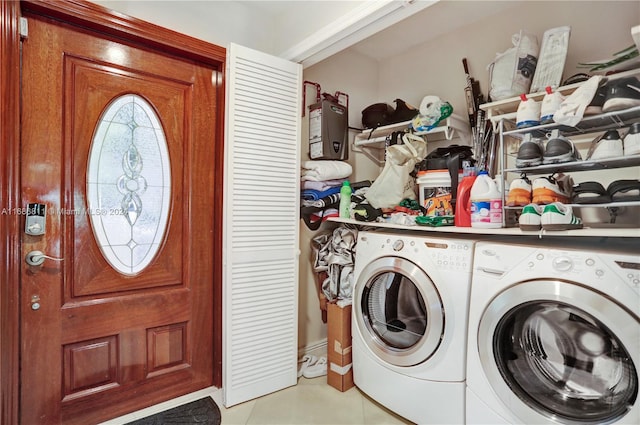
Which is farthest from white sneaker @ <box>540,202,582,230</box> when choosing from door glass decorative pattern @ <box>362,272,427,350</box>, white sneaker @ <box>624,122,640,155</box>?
door glass decorative pattern @ <box>362,272,427,350</box>

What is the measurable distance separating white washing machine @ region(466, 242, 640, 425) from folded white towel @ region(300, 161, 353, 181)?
1.08 m

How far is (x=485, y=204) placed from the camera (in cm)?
154

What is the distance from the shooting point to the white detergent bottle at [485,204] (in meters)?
1.52

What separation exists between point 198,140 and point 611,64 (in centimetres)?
A: 212

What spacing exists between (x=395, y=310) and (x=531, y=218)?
0.86 metres

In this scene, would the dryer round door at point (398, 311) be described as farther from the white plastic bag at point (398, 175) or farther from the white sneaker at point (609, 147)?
the white sneaker at point (609, 147)

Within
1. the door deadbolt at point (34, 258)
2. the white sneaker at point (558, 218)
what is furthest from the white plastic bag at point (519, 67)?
the door deadbolt at point (34, 258)

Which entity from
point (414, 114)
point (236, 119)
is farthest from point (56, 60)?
point (414, 114)

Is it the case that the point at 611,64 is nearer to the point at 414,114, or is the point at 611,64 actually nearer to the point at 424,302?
the point at 414,114

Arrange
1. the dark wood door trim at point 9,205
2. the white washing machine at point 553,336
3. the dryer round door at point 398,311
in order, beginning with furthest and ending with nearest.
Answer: the dryer round door at point 398,311 < the dark wood door trim at point 9,205 < the white washing machine at point 553,336

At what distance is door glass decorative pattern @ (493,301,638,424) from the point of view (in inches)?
45.8

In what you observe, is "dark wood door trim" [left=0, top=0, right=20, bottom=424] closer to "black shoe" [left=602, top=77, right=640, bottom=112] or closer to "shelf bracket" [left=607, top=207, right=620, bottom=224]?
"black shoe" [left=602, top=77, right=640, bottom=112]

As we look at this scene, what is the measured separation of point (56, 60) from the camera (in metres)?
1.54

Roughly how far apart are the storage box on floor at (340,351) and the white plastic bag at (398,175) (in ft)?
2.33
